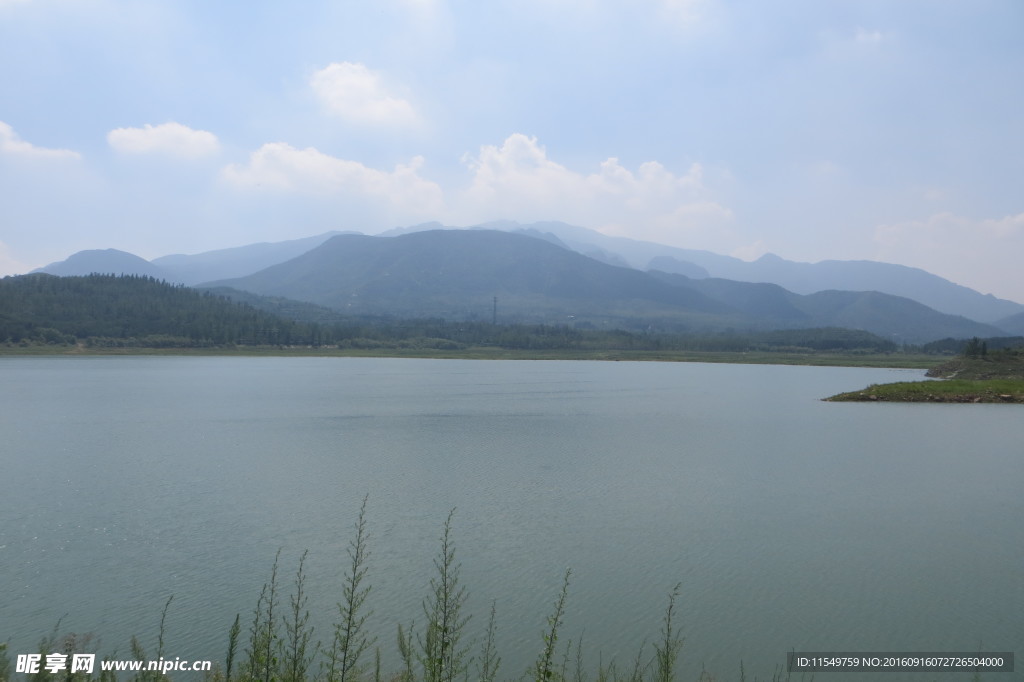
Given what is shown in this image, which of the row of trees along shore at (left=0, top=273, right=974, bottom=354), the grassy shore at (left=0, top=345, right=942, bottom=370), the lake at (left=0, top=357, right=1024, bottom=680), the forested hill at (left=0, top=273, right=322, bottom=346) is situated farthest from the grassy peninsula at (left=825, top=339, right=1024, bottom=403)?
the forested hill at (left=0, top=273, right=322, bottom=346)

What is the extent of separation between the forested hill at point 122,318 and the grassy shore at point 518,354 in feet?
15.6

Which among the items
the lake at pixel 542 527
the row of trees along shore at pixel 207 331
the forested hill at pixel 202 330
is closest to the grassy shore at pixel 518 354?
the row of trees along shore at pixel 207 331

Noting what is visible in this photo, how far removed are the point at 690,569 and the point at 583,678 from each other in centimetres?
494

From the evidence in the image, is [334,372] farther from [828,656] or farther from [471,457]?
[828,656]

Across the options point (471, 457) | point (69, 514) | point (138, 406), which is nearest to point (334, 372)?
point (138, 406)

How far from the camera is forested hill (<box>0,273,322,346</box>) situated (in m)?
118

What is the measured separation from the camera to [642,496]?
19469 mm

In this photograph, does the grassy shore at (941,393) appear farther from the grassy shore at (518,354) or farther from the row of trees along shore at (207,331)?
the row of trees along shore at (207,331)

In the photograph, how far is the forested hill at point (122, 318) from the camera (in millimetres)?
117688

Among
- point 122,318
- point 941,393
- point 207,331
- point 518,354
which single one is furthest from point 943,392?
point 122,318

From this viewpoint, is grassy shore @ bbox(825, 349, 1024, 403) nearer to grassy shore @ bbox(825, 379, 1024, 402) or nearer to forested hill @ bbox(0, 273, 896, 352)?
grassy shore @ bbox(825, 379, 1024, 402)

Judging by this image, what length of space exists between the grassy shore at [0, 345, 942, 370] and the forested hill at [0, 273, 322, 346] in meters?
4.75

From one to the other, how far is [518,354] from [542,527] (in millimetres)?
109869

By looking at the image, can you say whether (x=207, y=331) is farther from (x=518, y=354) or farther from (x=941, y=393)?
(x=941, y=393)
